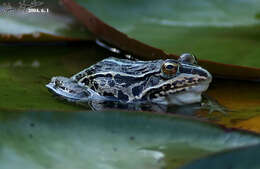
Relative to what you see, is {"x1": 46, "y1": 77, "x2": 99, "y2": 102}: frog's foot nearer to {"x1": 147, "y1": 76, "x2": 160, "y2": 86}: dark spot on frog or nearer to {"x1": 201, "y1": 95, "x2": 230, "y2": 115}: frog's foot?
{"x1": 147, "y1": 76, "x2": 160, "y2": 86}: dark spot on frog

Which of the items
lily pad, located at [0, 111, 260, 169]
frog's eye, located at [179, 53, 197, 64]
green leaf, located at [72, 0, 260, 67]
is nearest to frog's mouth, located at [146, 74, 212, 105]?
frog's eye, located at [179, 53, 197, 64]

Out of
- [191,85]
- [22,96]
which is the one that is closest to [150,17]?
[191,85]

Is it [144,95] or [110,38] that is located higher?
[110,38]

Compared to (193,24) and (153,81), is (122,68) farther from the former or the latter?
(193,24)

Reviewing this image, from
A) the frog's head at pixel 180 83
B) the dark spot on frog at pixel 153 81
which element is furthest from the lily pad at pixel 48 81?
the dark spot on frog at pixel 153 81

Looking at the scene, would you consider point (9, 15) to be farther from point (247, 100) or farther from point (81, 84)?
point (247, 100)

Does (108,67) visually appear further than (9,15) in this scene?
No
